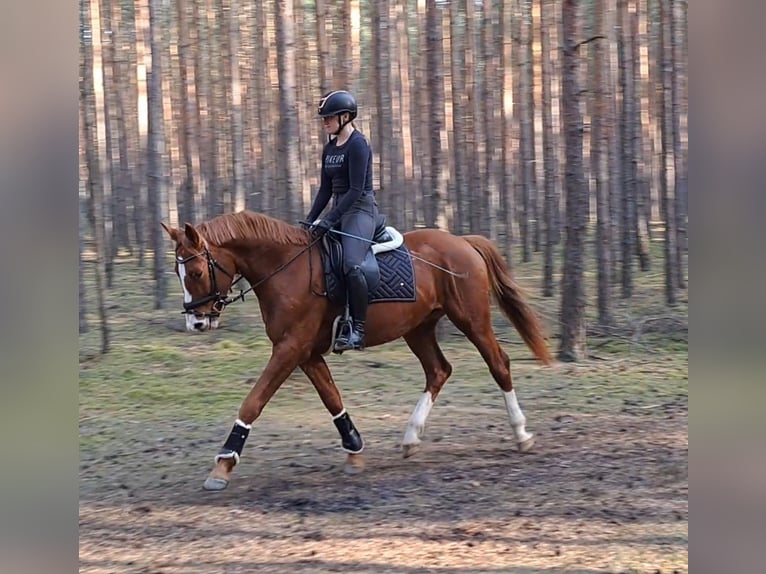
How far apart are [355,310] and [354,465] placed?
4.19ft

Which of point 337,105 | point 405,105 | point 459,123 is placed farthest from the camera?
point 405,105

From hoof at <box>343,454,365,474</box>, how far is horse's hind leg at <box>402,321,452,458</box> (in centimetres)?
44

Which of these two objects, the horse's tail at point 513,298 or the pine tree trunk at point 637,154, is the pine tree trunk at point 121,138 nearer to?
the pine tree trunk at point 637,154

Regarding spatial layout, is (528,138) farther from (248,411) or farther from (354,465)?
(248,411)

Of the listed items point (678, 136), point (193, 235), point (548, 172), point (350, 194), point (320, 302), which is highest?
point (678, 136)

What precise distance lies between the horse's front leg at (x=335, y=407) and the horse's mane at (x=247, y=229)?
3.10ft

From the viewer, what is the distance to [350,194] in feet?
18.6

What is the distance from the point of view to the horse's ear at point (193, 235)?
514 centimetres

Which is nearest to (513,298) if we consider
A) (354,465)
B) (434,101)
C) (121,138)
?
(354,465)

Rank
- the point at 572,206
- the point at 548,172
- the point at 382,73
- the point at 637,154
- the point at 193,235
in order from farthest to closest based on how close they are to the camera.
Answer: the point at 637,154, the point at 382,73, the point at 548,172, the point at 572,206, the point at 193,235

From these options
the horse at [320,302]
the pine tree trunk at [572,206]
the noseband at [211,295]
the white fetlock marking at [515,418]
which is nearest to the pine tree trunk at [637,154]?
the pine tree trunk at [572,206]

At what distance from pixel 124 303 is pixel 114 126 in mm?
5904

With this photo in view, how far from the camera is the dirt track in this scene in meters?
4.67
